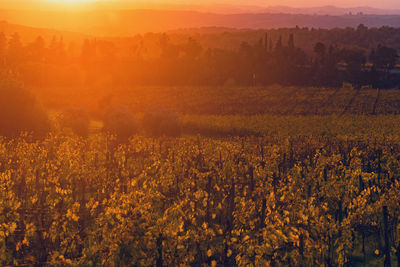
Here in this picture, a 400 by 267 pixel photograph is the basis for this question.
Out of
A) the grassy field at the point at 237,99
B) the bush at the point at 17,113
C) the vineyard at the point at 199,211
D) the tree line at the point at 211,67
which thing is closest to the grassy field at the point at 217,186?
the vineyard at the point at 199,211

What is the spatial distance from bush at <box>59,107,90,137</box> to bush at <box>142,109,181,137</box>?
8.53 meters

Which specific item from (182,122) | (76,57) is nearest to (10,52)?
(76,57)

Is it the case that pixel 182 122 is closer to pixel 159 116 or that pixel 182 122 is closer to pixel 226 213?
pixel 159 116

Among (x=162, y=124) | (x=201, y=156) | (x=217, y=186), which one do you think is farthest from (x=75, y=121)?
(x=217, y=186)

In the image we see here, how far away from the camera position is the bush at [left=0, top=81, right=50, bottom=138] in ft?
140

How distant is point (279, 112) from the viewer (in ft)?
249

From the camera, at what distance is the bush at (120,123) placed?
52969 mm

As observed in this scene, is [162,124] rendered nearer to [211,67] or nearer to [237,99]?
[237,99]

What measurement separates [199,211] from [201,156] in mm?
12102

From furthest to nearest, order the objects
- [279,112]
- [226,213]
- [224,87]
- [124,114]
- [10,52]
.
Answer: [10,52], [224,87], [279,112], [124,114], [226,213]

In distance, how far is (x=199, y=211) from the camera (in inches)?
568

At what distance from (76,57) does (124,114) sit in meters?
74.9

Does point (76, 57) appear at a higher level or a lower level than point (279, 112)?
higher

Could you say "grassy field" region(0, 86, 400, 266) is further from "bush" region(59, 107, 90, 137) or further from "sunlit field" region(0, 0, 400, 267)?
"bush" region(59, 107, 90, 137)
